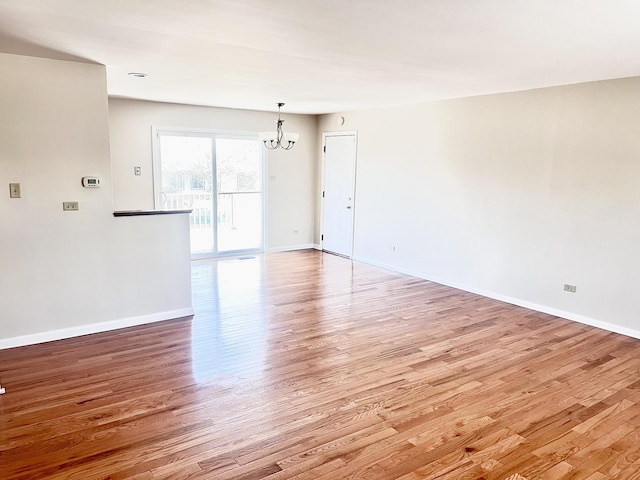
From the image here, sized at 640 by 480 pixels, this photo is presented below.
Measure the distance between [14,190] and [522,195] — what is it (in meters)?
4.97

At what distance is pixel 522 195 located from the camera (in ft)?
16.2

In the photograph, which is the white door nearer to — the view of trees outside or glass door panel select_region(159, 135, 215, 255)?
the view of trees outside

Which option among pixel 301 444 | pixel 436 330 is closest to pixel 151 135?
pixel 436 330

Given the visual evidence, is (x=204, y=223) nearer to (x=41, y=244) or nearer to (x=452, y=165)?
(x=41, y=244)

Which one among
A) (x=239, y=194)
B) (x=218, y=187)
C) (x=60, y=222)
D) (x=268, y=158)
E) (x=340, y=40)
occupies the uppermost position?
(x=340, y=40)

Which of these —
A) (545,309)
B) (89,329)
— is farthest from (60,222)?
(545,309)

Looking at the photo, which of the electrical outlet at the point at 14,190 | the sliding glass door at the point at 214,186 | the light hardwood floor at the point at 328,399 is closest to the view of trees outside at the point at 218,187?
the sliding glass door at the point at 214,186

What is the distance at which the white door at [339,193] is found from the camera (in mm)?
7375

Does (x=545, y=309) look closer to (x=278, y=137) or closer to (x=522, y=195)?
(x=522, y=195)

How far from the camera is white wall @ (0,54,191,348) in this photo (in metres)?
3.56

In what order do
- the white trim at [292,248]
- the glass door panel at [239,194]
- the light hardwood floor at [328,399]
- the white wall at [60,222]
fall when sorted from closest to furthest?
the light hardwood floor at [328,399] → the white wall at [60,222] → the glass door panel at [239,194] → the white trim at [292,248]

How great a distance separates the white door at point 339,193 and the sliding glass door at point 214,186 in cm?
118

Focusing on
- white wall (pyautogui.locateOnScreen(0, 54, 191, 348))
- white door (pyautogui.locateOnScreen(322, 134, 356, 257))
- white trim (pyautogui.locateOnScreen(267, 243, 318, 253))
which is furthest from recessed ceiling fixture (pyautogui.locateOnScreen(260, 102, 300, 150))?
white wall (pyautogui.locateOnScreen(0, 54, 191, 348))

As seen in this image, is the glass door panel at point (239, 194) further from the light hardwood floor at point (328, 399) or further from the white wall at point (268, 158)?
the light hardwood floor at point (328, 399)
